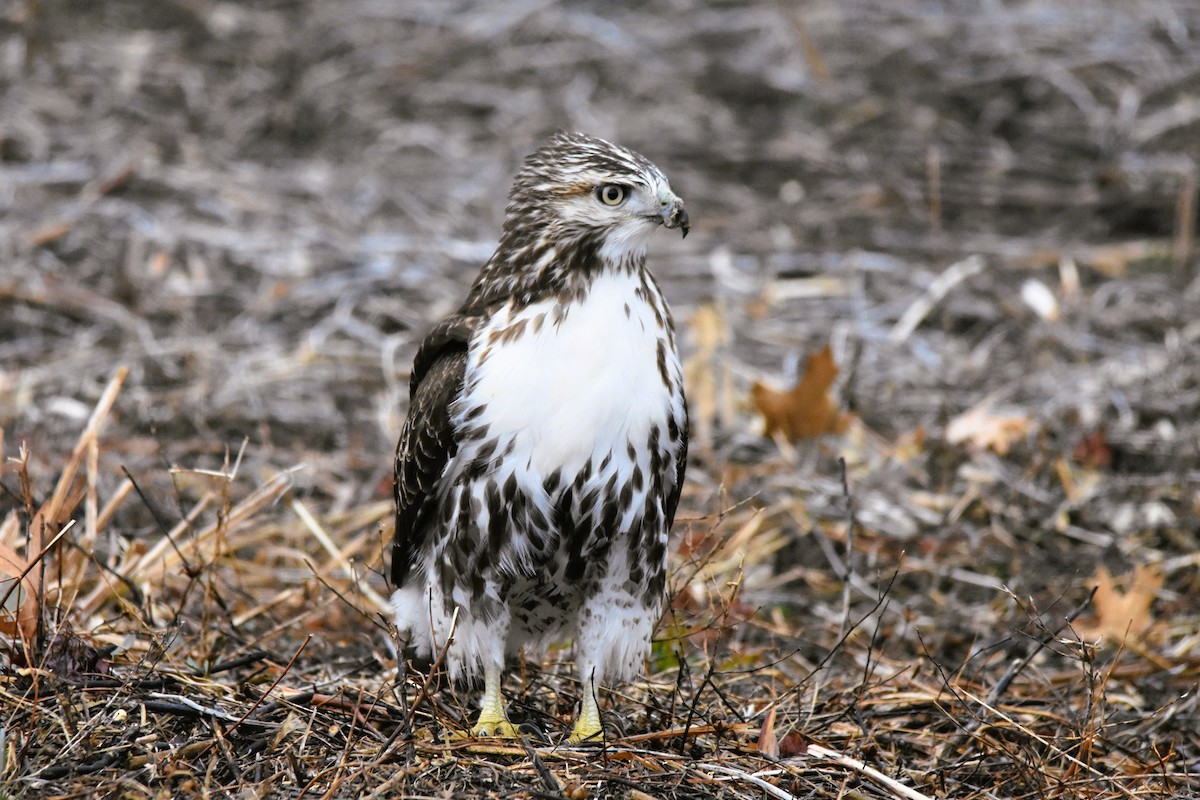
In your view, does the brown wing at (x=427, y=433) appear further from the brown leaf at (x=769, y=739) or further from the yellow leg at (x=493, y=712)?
the brown leaf at (x=769, y=739)

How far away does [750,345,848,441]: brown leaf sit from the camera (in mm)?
5508

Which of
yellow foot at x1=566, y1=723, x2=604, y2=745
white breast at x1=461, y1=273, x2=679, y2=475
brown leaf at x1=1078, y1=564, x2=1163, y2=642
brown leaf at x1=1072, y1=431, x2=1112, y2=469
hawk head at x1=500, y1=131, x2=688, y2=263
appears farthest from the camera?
brown leaf at x1=1072, y1=431, x2=1112, y2=469

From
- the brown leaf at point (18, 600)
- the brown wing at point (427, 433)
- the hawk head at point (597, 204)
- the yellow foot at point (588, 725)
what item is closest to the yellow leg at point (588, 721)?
the yellow foot at point (588, 725)

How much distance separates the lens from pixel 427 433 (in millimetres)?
3635

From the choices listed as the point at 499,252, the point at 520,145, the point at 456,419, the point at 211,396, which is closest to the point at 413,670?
the point at 456,419

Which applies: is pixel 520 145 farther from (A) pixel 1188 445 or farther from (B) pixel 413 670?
(B) pixel 413 670

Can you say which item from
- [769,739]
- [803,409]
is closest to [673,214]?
[769,739]

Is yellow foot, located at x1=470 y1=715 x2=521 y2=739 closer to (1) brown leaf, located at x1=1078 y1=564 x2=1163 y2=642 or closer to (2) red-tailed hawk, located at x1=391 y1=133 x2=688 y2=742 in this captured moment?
(2) red-tailed hawk, located at x1=391 y1=133 x2=688 y2=742

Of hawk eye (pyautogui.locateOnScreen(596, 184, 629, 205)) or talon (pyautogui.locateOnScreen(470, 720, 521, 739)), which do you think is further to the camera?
talon (pyautogui.locateOnScreen(470, 720, 521, 739))

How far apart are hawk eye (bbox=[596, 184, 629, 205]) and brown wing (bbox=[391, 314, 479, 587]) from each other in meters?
0.46

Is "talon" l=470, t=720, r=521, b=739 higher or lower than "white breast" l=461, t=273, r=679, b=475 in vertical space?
lower

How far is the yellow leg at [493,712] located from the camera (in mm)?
3717

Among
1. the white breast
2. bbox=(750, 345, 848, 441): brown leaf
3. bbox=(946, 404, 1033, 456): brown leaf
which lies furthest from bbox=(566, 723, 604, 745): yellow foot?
bbox=(946, 404, 1033, 456): brown leaf

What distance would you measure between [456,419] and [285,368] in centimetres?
301
